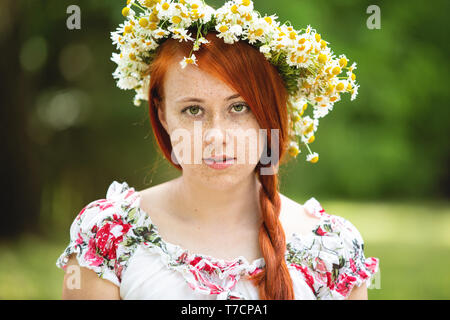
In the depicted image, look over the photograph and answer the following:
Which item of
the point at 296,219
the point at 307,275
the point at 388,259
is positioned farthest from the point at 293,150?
the point at 388,259

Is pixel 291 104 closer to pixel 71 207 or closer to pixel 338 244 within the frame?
pixel 338 244

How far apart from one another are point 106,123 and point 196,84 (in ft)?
18.3

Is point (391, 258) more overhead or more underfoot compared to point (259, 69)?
more underfoot

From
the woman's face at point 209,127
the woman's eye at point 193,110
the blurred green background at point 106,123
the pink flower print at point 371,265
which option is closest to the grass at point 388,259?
the blurred green background at point 106,123

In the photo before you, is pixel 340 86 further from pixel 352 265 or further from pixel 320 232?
pixel 352 265

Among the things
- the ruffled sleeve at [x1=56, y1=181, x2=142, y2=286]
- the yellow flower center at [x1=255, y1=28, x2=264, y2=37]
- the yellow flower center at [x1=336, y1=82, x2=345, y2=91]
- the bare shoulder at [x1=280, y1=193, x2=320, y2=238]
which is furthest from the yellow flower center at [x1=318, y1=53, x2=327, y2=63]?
the ruffled sleeve at [x1=56, y1=181, x2=142, y2=286]

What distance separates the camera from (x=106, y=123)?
723cm

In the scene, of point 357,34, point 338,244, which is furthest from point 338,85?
point 357,34

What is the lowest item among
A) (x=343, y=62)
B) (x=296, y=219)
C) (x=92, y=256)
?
(x=92, y=256)

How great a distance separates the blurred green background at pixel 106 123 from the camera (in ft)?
20.1

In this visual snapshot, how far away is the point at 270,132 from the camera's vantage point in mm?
1958

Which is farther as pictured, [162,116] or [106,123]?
[106,123]

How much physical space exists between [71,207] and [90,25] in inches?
93.8
